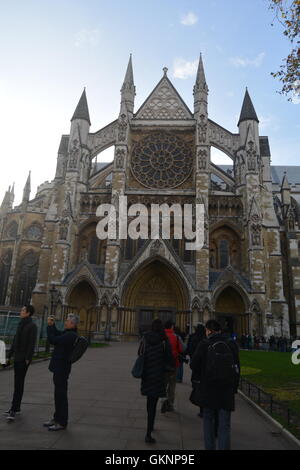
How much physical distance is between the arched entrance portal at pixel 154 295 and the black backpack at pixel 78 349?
70.6 feet

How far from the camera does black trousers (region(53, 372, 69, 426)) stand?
208 inches

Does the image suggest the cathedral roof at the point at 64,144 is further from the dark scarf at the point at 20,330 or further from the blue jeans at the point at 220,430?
the blue jeans at the point at 220,430

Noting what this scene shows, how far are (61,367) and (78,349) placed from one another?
369 mm

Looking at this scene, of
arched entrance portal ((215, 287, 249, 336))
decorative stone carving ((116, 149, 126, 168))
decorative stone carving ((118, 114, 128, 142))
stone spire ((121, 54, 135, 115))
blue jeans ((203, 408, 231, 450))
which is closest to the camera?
blue jeans ((203, 408, 231, 450))

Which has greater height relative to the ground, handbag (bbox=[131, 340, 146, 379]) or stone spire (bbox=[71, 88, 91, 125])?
stone spire (bbox=[71, 88, 91, 125])

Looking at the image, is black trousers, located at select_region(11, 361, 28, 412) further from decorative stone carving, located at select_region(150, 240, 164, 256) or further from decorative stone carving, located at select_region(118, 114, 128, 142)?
decorative stone carving, located at select_region(118, 114, 128, 142)

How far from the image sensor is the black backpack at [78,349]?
5.57 metres

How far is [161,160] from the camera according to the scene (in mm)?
31703

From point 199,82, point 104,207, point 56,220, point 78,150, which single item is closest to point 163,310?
point 104,207

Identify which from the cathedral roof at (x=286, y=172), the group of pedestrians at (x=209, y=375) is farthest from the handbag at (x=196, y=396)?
the cathedral roof at (x=286, y=172)

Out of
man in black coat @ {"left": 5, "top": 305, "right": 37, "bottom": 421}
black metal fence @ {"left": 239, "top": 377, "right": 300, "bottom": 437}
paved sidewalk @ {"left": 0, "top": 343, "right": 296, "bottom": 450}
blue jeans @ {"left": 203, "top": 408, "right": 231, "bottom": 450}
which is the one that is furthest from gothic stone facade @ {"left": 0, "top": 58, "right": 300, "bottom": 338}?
blue jeans @ {"left": 203, "top": 408, "right": 231, "bottom": 450}

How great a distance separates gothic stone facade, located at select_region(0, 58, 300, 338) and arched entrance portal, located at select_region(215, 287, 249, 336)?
8 centimetres

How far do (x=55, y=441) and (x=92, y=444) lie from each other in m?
0.50
